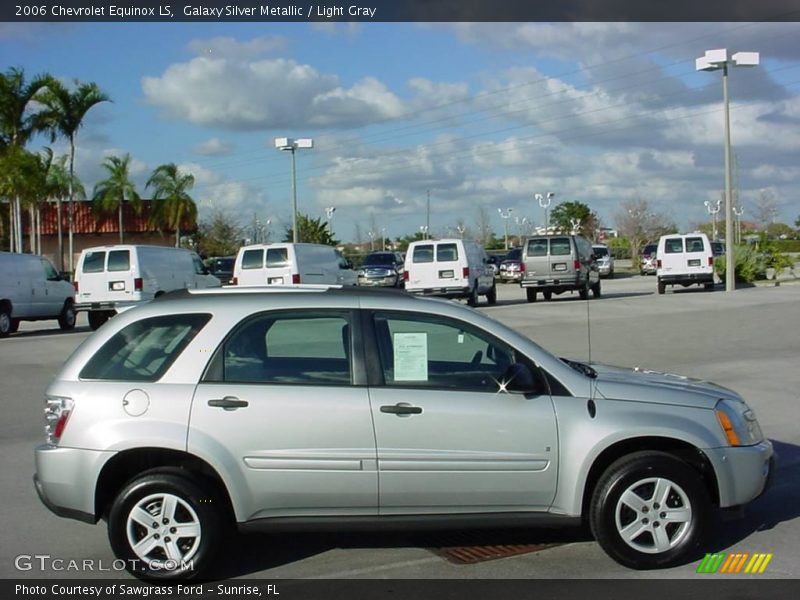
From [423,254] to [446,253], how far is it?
0.73 m

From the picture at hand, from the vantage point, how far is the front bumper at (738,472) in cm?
534

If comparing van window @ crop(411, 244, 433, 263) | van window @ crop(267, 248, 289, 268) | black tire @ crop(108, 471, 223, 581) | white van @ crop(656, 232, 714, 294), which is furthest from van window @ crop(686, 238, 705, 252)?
black tire @ crop(108, 471, 223, 581)

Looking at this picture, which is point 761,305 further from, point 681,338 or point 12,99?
point 12,99

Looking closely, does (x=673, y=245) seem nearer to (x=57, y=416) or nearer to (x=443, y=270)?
(x=443, y=270)

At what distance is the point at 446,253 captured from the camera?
27.1 meters

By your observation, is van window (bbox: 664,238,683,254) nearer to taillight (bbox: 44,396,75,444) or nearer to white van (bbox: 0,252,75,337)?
white van (bbox: 0,252,75,337)

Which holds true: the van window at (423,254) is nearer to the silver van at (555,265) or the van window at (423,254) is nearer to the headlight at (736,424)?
the silver van at (555,265)

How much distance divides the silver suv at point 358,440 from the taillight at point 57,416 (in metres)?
0.01

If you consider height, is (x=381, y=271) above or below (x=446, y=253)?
below

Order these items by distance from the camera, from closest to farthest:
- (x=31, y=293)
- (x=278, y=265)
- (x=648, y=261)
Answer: (x=31, y=293) < (x=278, y=265) < (x=648, y=261)

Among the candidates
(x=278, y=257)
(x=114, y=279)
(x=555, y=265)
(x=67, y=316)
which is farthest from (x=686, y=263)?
(x=67, y=316)

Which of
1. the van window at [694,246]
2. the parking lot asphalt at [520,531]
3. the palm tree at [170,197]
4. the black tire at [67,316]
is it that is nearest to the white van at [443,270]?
the parking lot asphalt at [520,531]

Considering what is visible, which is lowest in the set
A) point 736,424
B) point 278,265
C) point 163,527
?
point 163,527

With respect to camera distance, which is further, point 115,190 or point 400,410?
point 115,190
